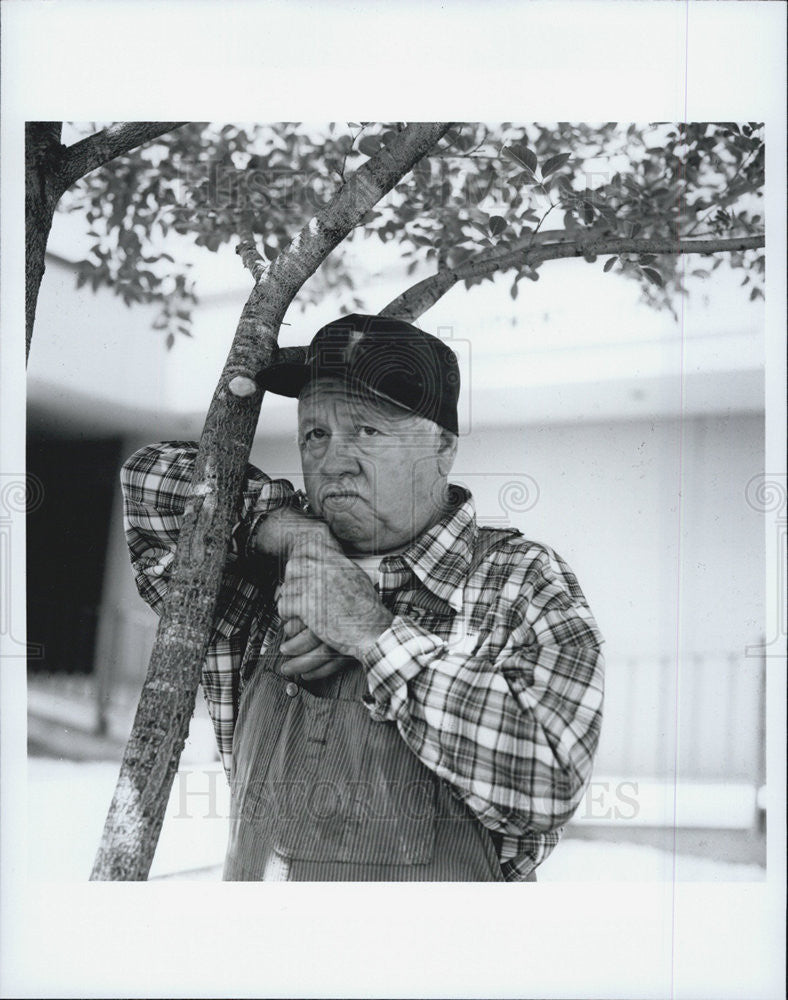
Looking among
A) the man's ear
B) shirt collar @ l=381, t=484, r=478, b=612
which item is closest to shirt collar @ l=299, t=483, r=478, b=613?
shirt collar @ l=381, t=484, r=478, b=612

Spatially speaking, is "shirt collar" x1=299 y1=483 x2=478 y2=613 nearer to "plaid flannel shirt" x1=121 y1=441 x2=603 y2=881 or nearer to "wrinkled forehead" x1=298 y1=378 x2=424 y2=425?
"plaid flannel shirt" x1=121 y1=441 x2=603 y2=881

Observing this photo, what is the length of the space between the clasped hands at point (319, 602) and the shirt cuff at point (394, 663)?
34mm

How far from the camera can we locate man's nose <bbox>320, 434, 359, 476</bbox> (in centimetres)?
227

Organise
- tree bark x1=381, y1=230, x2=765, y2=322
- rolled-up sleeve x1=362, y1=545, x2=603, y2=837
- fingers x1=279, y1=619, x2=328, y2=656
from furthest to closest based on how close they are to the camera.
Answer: tree bark x1=381, y1=230, x2=765, y2=322 < fingers x1=279, y1=619, x2=328, y2=656 < rolled-up sleeve x1=362, y1=545, x2=603, y2=837

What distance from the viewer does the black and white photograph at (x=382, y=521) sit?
2.27m

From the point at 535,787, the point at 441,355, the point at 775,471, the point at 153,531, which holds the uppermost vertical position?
the point at 441,355

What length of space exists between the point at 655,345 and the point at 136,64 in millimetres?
1409

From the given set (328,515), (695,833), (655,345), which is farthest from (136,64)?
(695,833)

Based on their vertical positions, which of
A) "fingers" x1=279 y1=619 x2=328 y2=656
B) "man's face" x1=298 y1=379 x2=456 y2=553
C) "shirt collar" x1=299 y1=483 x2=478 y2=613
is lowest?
"fingers" x1=279 y1=619 x2=328 y2=656

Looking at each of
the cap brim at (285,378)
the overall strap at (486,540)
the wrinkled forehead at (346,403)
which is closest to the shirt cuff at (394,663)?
the overall strap at (486,540)

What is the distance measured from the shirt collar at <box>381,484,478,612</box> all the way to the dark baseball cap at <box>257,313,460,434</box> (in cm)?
23

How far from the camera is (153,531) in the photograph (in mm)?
2324

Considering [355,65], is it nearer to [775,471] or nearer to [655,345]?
[655,345]

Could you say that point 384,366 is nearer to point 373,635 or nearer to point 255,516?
point 255,516
